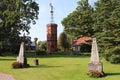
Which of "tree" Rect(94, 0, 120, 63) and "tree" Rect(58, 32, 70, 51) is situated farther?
"tree" Rect(58, 32, 70, 51)

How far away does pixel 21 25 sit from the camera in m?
66.9

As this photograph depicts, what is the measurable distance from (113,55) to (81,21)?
35.2 metres

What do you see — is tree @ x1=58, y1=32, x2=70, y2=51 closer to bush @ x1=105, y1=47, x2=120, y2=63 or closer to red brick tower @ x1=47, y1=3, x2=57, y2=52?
red brick tower @ x1=47, y1=3, x2=57, y2=52

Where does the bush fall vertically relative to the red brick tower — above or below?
below

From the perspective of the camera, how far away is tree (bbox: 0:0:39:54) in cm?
6400

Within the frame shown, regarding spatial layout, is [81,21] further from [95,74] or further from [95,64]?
[95,74]

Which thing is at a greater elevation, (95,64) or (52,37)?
(52,37)

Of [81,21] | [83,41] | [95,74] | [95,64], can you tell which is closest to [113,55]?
[95,64]

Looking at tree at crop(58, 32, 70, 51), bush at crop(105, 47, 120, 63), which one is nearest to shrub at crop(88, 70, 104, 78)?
bush at crop(105, 47, 120, 63)

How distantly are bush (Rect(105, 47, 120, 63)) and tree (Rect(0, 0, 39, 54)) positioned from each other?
26.5 meters

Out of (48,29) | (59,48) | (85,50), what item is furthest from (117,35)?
(59,48)

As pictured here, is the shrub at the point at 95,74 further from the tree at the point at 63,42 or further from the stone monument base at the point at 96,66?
the tree at the point at 63,42

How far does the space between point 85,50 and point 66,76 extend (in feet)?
214

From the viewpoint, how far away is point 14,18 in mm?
63625
